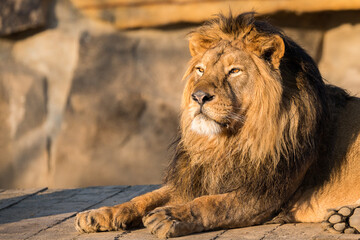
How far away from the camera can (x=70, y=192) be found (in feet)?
18.7

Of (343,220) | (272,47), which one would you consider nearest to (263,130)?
(272,47)

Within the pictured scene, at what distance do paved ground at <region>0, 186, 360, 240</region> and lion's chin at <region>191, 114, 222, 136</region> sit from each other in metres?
0.52

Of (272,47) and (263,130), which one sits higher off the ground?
(272,47)

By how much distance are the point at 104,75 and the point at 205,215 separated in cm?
316

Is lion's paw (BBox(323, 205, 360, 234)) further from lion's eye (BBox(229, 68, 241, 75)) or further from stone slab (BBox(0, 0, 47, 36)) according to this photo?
stone slab (BBox(0, 0, 47, 36))

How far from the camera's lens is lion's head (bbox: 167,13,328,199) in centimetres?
408

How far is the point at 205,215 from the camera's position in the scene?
13.1 feet

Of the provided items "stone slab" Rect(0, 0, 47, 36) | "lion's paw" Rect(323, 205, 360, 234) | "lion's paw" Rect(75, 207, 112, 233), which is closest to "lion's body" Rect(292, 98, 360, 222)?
"lion's paw" Rect(323, 205, 360, 234)

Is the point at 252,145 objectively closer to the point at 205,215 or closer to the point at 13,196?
the point at 205,215

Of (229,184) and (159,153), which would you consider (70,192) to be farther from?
(229,184)

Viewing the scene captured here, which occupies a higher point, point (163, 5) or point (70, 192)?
point (163, 5)

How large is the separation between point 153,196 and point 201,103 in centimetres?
67

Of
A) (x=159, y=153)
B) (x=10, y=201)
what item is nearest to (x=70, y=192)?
(x=10, y=201)

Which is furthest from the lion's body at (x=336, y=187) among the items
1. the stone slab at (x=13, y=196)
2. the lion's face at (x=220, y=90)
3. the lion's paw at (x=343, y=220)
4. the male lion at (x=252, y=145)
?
the stone slab at (x=13, y=196)
